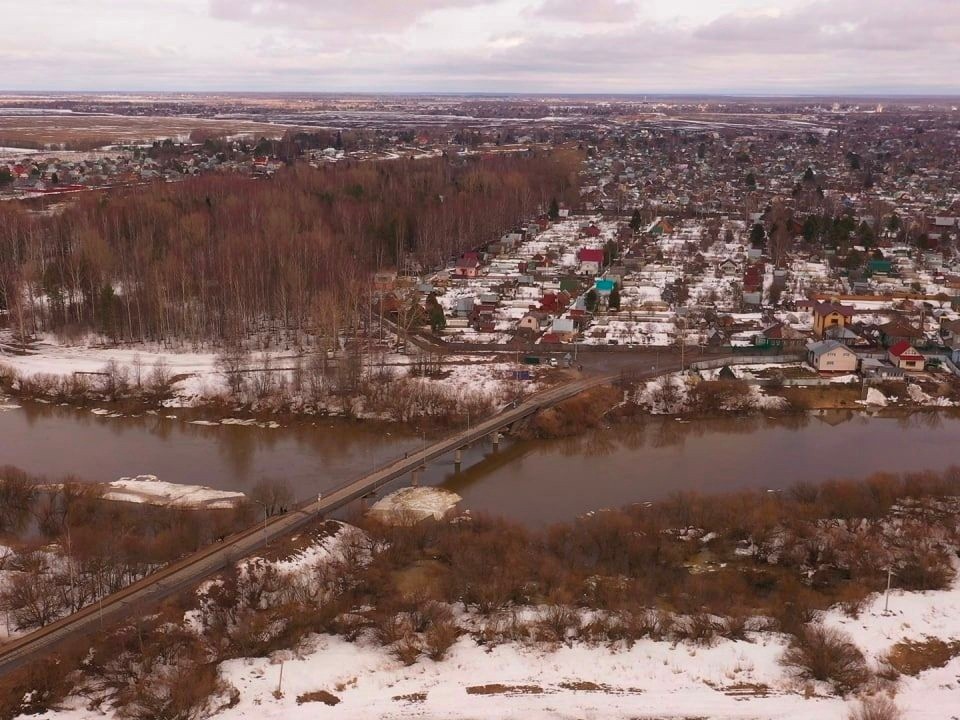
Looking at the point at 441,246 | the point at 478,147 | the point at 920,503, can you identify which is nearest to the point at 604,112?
the point at 478,147

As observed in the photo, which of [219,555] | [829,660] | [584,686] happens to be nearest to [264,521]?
[219,555]

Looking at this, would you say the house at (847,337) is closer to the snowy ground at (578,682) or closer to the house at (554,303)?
the house at (554,303)

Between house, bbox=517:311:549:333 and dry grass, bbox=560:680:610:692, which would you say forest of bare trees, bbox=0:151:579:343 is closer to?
house, bbox=517:311:549:333

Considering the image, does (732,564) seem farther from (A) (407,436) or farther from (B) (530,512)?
(A) (407,436)

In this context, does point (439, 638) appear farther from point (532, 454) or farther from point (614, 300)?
point (614, 300)

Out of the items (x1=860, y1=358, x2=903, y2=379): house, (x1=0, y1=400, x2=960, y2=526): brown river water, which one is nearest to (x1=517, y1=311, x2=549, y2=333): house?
(x1=0, y1=400, x2=960, y2=526): brown river water

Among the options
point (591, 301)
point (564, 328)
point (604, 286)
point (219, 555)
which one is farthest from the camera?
point (604, 286)

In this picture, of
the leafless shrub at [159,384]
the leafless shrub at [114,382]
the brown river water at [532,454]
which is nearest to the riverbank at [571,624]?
the brown river water at [532,454]
